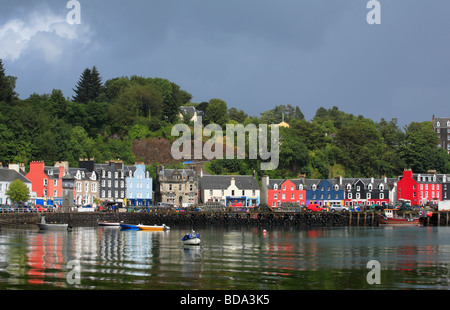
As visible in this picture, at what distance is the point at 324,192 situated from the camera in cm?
11519

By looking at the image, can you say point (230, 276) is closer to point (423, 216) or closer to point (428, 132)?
point (423, 216)

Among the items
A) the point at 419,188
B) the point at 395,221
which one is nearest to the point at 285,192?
the point at 395,221

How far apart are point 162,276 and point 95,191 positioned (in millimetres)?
68813

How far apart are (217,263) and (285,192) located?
7032 centimetres

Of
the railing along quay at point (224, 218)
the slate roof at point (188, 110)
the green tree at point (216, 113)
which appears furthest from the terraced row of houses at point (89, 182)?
the slate roof at point (188, 110)

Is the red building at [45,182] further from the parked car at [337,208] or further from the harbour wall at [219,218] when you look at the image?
the parked car at [337,208]

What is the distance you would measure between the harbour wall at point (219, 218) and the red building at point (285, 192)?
43.2 feet

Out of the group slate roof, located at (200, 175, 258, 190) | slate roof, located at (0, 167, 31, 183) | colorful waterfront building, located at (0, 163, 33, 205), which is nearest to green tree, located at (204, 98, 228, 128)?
slate roof, located at (200, 175, 258, 190)

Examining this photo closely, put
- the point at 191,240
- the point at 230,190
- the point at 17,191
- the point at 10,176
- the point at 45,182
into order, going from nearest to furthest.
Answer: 1. the point at 191,240
2. the point at 17,191
3. the point at 10,176
4. the point at 45,182
5. the point at 230,190

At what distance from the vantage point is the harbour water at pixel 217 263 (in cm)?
3527

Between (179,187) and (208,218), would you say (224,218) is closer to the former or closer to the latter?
(208,218)

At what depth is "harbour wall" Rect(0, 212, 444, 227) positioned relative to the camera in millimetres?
87375

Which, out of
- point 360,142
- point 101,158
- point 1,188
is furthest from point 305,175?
point 1,188

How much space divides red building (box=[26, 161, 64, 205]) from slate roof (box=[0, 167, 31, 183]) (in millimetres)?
2514
